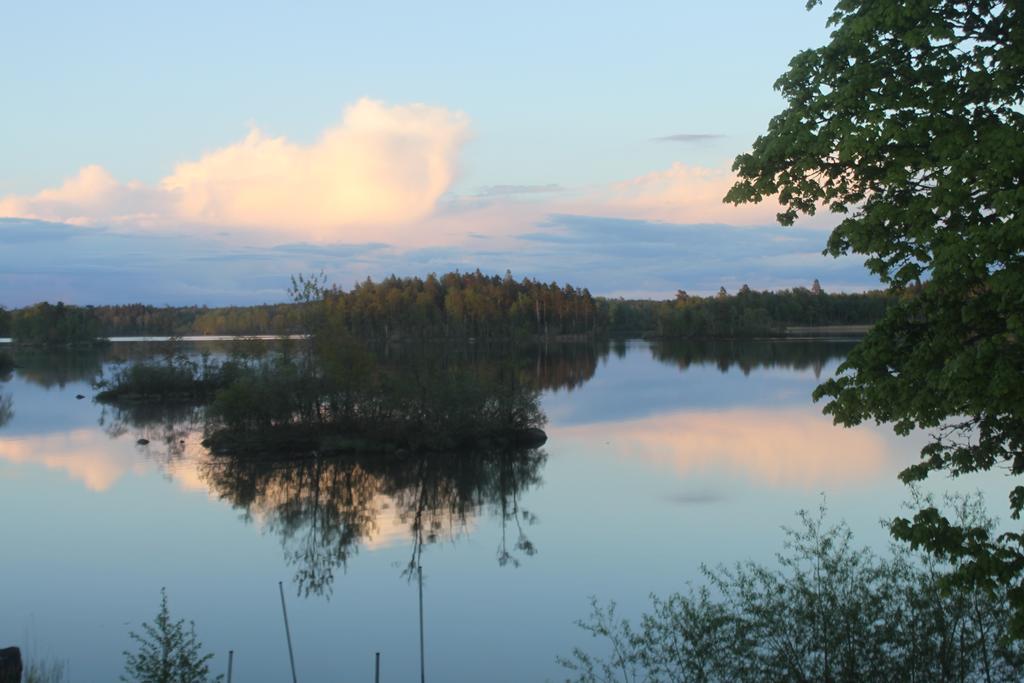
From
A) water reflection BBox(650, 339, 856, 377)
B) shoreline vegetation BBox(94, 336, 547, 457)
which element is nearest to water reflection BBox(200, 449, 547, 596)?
shoreline vegetation BBox(94, 336, 547, 457)

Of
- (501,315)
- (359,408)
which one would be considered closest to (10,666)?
(359,408)

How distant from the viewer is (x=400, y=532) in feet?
73.8

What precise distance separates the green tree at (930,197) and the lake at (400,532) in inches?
130

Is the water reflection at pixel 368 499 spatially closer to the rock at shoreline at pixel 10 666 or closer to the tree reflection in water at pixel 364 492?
the tree reflection in water at pixel 364 492

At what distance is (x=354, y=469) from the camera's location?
3111 cm

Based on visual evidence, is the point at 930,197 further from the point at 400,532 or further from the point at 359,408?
the point at 359,408

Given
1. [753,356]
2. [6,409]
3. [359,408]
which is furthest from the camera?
[753,356]

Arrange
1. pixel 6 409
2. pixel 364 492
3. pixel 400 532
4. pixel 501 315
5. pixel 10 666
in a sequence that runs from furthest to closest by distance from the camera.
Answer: pixel 501 315, pixel 6 409, pixel 364 492, pixel 400 532, pixel 10 666

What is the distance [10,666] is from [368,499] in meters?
17.9

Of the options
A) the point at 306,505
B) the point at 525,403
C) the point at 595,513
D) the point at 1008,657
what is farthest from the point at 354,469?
the point at 1008,657

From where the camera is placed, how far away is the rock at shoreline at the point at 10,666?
848 centimetres

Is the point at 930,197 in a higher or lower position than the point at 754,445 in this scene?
higher

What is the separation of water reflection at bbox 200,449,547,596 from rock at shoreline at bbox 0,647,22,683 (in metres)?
9.34

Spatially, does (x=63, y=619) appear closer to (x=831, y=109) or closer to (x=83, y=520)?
(x=83, y=520)
